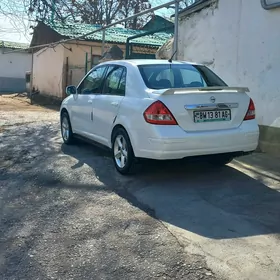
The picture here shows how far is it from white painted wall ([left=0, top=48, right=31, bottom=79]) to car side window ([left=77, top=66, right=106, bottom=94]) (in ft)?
96.8

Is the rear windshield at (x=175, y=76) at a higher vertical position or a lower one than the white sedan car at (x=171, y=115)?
higher

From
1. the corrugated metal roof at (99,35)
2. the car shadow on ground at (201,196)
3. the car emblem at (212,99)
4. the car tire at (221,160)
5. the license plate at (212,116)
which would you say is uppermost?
the corrugated metal roof at (99,35)

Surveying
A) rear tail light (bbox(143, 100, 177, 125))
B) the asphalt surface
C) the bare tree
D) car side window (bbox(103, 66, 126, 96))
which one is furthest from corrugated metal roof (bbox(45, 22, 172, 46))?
rear tail light (bbox(143, 100, 177, 125))

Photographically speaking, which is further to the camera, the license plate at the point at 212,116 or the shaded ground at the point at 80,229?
the license plate at the point at 212,116

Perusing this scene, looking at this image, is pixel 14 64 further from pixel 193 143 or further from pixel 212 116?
pixel 193 143

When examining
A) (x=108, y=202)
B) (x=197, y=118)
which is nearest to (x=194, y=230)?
(x=108, y=202)

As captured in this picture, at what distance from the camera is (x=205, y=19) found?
9.19 metres

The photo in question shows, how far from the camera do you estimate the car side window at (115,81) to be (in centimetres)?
641

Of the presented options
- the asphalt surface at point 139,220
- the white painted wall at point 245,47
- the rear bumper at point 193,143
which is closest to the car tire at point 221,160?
the asphalt surface at point 139,220

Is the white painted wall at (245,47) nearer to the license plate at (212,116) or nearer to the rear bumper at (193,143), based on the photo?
the rear bumper at (193,143)

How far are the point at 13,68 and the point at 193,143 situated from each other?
3358 cm

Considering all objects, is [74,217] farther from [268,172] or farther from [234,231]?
[268,172]

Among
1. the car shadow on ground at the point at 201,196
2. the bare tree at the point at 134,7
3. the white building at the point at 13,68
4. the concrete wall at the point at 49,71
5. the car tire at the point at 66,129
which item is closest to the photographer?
the car shadow on ground at the point at 201,196

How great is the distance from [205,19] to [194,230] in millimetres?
6203
